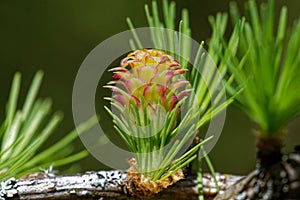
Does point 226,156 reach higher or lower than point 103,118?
lower

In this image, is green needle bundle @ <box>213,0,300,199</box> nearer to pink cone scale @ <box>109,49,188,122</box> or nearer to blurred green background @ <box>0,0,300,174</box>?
pink cone scale @ <box>109,49,188,122</box>

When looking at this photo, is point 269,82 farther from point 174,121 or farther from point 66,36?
point 66,36

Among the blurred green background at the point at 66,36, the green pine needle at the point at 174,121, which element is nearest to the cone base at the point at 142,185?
the green pine needle at the point at 174,121

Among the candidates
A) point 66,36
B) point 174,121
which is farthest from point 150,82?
point 66,36

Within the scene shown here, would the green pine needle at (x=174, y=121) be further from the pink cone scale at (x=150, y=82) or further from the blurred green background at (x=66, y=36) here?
the blurred green background at (x=66, y=36)

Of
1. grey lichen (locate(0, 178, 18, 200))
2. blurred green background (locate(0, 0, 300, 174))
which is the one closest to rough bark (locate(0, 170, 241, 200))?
grey lichen (locate(0, 178, 18, 200))

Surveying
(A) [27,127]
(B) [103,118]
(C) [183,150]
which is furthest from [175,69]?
(B) [103,118]

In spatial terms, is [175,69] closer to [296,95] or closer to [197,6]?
[296,95]
